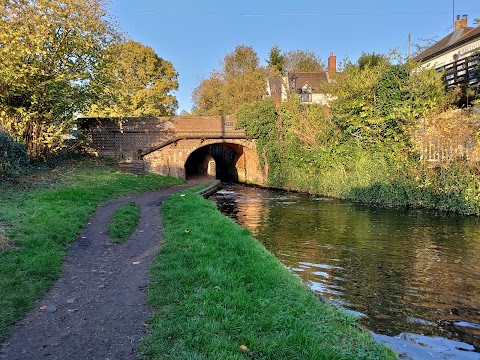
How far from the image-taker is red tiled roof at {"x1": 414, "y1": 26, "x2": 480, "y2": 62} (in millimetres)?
20255

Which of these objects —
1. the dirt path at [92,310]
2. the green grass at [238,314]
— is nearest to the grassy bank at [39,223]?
the dirt path at [92,310]

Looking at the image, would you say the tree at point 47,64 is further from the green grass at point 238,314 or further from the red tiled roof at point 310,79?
the red tiled roof at point 310,79

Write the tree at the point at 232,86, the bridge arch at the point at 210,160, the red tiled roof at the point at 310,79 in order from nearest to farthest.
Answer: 1. the bridge arch at the point at 210,160
2. the red tiled roof at the point at 310,79
3. the tree at the point at 232,86

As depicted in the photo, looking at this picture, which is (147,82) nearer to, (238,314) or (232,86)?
(232,86)

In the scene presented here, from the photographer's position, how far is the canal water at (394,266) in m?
4.66

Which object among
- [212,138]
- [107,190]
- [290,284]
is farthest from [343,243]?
[212,138]

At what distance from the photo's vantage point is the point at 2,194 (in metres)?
10.5

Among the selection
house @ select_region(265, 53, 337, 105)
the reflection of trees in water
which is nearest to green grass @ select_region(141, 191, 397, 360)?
the reflection of trees in water

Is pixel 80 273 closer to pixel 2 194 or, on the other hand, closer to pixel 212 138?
→ pixel 2 194

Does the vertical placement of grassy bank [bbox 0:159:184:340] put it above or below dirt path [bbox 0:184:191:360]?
above

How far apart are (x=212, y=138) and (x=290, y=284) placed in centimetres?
1987

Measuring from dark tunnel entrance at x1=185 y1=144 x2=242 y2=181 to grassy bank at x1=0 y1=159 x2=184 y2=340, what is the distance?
14292mm

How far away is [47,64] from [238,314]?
48.6ft

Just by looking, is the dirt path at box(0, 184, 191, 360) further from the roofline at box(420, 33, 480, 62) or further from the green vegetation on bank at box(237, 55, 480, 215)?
the roofline at box(420, 33, 480, 62)
